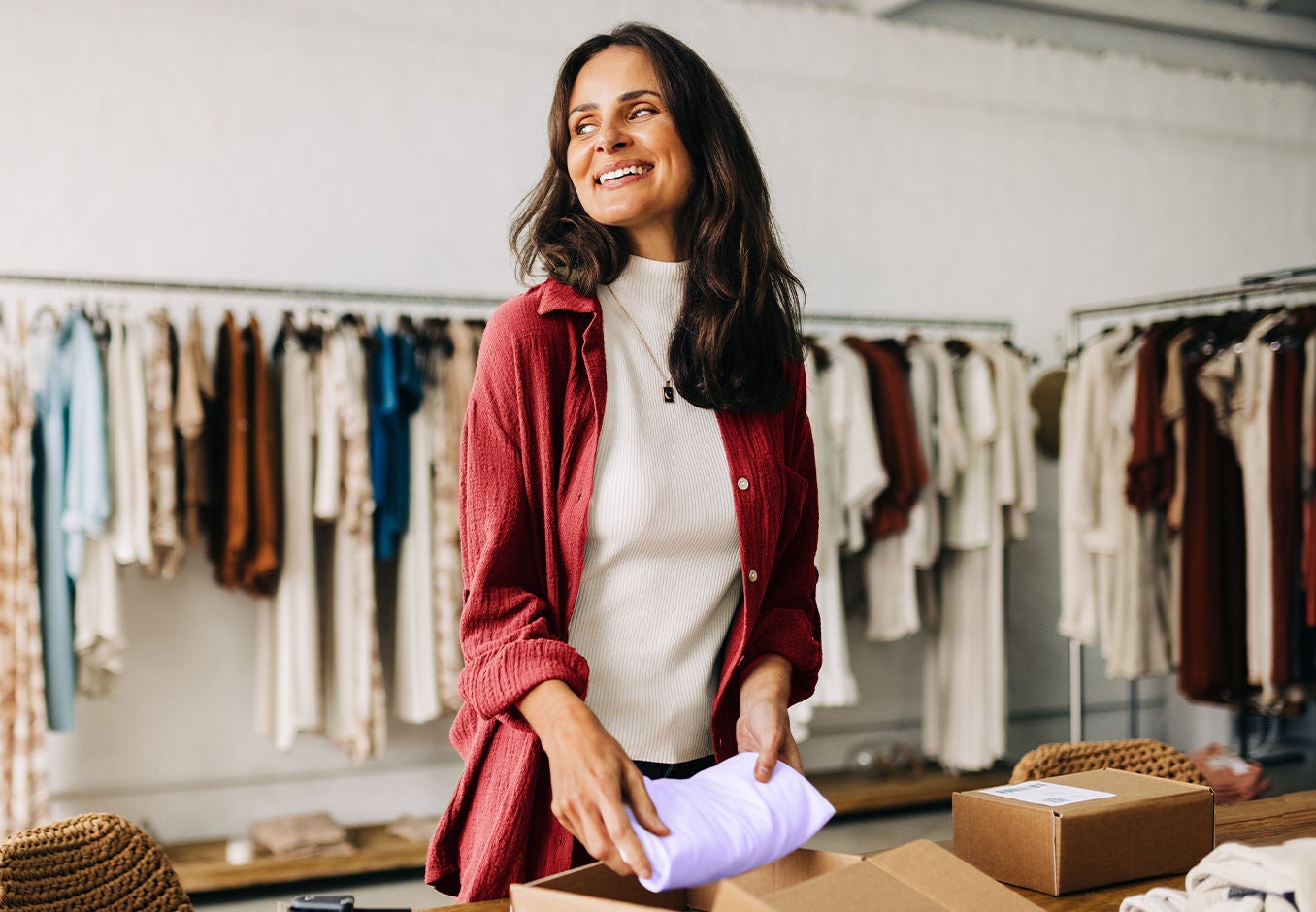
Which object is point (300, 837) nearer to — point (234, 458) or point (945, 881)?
point (234, 458)

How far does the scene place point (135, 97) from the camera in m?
4.28

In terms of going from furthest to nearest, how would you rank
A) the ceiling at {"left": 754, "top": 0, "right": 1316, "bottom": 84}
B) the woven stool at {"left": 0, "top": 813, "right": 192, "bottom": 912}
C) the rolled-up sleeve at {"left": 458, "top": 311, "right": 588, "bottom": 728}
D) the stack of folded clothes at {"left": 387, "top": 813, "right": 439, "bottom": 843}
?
the ceiling at {"left": 754, "top": 0, "right": 1316, "bottom": 84} < the stack of folded clothes at {"left": 387, "top": 813, "right": 439, "bottom": 843} < the woven stool at {"left": 0, "top": 813, "right": 192, "bottom": 912} < the rolled-up sleeve at {"left": 458, "top": 311, "right": 588, "bottom": 728}

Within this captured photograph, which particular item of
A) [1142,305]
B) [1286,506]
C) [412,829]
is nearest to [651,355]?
[412,829]

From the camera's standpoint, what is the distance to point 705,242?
1.47 m

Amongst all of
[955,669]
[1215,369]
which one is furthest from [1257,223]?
[955,669]

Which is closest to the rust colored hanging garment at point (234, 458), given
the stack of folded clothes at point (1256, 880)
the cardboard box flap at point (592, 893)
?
the cardboard box flap at point (592, 893)

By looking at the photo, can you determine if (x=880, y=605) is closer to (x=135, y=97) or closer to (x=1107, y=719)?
(x=1107, y=719)

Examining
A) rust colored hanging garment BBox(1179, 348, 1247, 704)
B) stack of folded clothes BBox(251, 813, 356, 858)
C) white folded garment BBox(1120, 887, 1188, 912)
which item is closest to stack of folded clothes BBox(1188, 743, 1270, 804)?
rust colored hanging garment BBox(1179, 348, 1247, 704)

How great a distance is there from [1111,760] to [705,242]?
1.18 m

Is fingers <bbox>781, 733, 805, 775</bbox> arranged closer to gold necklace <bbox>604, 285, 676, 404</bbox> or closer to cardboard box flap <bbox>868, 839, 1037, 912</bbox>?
cardboard box flap <bbox>868, 839, 1037, 912</bbox>

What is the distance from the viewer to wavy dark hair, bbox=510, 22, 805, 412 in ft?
4.62

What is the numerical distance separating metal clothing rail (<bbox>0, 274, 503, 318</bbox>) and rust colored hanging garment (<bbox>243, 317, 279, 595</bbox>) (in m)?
0.24

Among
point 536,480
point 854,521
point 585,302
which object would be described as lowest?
point 854,521

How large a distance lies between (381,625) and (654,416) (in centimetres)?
333
